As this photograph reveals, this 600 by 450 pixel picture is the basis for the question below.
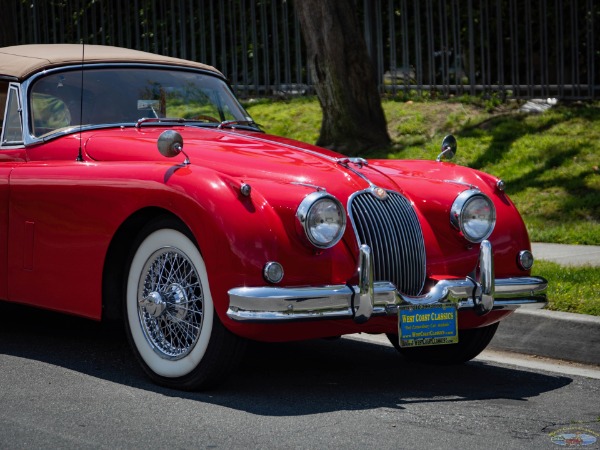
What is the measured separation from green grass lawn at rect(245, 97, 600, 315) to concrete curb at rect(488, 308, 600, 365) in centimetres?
132

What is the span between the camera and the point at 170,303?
536 centimetres

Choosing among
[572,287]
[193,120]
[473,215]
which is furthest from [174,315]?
[572,287]

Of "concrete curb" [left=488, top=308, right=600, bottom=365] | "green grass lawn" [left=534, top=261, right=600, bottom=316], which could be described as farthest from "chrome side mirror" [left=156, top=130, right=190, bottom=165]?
"green grass lawn" [left=534, top=261, right=600, bottom=316]

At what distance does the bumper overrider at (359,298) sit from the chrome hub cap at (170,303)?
1.25 feet

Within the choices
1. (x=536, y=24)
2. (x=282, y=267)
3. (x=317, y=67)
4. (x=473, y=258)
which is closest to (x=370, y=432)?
(x=282, y=267)

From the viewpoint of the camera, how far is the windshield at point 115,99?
21.4ft

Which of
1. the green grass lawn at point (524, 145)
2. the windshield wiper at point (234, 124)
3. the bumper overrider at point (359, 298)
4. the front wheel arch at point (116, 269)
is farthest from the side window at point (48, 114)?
the green grass lawn at point (524, 145)

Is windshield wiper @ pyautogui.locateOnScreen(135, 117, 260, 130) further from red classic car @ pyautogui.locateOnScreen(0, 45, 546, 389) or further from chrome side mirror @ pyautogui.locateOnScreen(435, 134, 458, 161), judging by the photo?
chrome side mirror @ pyautogui.locateOnScreen(435, 134, 458, 161)

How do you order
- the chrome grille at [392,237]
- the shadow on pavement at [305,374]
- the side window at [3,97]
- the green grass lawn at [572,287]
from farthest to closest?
the side window at [3,97], the green grass lawn at [572,287], the chrome grille at [392,237], the shadow on pavement at [305,374]

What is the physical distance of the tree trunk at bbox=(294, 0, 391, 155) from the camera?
12352 mm

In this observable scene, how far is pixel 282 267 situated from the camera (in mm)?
4992

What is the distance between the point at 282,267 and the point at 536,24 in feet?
31.1

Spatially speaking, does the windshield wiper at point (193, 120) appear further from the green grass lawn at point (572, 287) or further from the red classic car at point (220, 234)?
the green grass lawn at point (572, 287)

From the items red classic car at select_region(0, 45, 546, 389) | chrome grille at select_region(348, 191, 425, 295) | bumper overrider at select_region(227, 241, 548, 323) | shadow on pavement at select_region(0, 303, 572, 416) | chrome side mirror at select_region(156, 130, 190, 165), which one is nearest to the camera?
bumper overrider at select_region(227, 241, 548, 323)
